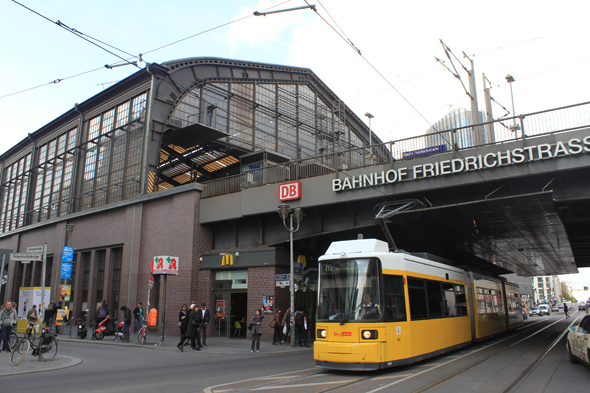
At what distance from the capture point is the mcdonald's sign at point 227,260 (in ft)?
76.2

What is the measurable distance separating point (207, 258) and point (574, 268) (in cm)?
3731

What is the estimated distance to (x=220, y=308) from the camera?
23.8m

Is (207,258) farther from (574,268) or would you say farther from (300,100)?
(574,268)

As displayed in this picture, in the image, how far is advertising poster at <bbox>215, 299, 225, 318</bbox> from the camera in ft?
77.5

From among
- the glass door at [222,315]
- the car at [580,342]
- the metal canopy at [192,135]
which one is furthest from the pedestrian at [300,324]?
the metal canopy at [192,135]

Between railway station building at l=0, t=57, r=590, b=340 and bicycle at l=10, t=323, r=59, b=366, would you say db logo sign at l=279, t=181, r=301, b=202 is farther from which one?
bicycle at l=10, t=323, r=59, b=366

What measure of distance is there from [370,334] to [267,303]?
12181 mm

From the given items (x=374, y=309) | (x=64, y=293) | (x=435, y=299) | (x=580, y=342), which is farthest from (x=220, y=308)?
(x=580, y=342)

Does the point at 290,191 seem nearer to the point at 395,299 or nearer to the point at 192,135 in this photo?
the point at 395,299

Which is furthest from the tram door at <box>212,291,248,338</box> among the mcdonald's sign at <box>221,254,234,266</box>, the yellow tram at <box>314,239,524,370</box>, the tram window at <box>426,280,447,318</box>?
the yellow tram at <box>314,239,524,370</box>

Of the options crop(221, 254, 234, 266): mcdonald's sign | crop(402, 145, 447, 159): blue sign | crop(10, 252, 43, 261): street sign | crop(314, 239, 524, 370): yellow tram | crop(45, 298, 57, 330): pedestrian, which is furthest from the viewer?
crop(221, 254, 234, 266): mcdonald's sign

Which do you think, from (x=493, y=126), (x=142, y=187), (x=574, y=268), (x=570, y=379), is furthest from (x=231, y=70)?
(x=574, y=268)

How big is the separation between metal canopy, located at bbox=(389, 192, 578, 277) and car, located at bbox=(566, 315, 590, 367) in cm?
458

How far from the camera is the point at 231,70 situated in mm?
35094
